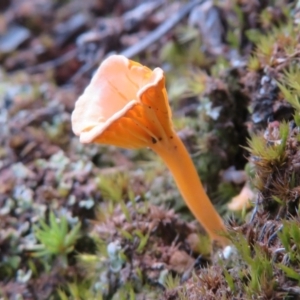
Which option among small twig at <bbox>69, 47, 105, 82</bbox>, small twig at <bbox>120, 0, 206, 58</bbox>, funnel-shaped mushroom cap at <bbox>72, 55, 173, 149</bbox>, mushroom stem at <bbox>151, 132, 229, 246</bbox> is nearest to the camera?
funnel-shaped mushroom cap at <bbox>72, 55, 173, 149</bbox>

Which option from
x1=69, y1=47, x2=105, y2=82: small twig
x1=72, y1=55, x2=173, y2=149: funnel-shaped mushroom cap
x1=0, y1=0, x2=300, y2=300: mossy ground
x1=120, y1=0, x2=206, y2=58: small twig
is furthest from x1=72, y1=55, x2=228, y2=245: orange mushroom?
x1=69, y1=47, x2=105, y2=82: small twig

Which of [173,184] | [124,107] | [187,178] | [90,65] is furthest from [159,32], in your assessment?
[124,107]

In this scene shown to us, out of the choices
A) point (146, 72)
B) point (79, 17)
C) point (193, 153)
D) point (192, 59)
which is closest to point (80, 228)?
point (193, 153)

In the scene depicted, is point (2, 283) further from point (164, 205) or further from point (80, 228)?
point (164, 205)

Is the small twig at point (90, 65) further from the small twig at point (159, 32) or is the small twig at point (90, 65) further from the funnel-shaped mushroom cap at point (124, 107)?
the funnel-shaped mushroom cap at point (124, 107)

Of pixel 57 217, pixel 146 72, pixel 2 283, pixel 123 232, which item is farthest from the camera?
pixel 57 217

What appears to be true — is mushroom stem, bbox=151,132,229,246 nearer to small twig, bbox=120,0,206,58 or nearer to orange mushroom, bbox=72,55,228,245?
orange mushroom, bbox=72,55,228,245

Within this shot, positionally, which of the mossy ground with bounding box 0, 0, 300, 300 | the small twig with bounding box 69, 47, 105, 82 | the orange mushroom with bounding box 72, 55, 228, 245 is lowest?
the mossy ground with bounding box 0, 0, 300, 300
